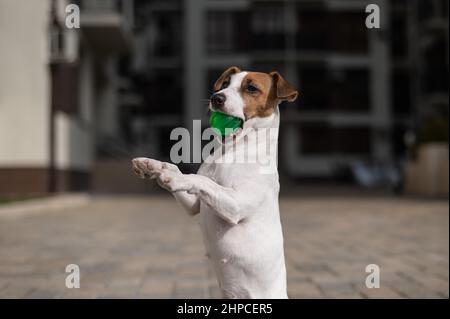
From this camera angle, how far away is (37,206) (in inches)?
382

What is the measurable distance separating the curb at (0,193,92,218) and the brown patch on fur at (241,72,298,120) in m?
7.25

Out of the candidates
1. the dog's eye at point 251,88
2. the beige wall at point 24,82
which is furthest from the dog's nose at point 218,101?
the beige wall at point 24,82

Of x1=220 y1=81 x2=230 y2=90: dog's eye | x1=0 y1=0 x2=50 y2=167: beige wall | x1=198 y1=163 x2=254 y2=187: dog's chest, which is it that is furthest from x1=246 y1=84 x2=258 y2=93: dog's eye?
x1=0 y1=0 x2=50 y2=167: beige wall

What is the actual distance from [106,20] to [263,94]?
546 inches

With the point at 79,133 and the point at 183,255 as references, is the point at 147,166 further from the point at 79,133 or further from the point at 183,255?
the point at 79,133

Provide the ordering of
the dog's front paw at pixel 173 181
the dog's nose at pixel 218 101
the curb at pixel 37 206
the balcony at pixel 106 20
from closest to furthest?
the dog's front paw at pixel 173 181
the dog's nose at pixel 218 101
the curb at pixel 37 206
the balcony at pixel 106 20

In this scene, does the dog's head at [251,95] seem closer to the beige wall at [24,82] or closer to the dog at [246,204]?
the dog at [246,204]

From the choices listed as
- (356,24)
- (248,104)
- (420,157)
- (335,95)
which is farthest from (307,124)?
(248,104)

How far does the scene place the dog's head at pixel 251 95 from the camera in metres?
2.06

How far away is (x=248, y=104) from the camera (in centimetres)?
210

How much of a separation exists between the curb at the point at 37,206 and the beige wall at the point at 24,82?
124cm

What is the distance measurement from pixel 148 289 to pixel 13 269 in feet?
4.59

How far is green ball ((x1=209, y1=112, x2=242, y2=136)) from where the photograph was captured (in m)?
2.09

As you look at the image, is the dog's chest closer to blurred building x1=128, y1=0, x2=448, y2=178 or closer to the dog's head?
the dog's head
